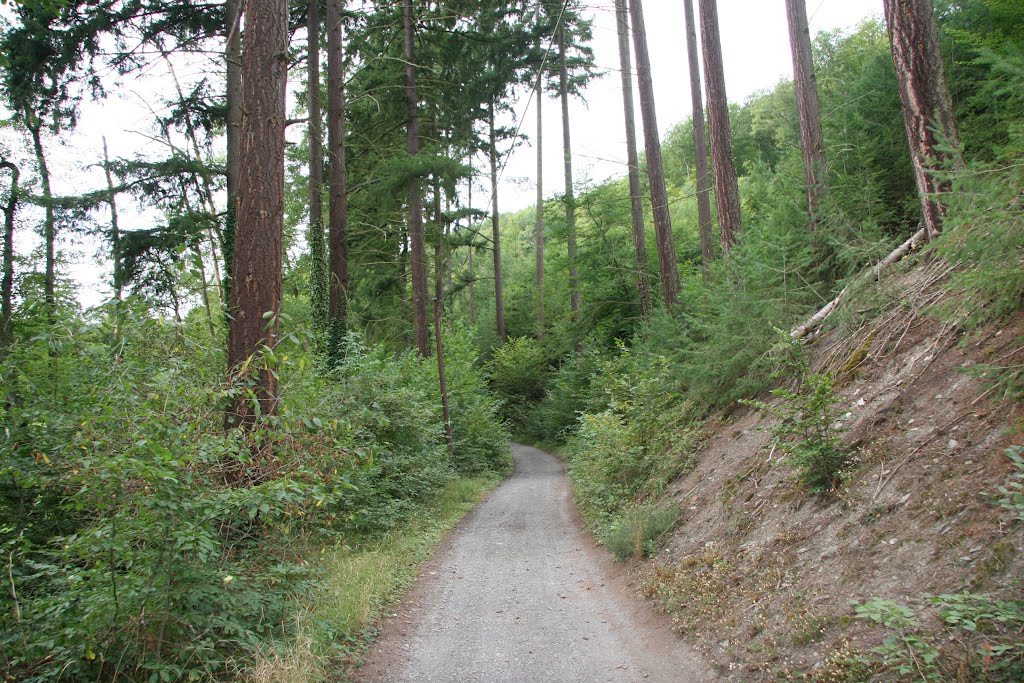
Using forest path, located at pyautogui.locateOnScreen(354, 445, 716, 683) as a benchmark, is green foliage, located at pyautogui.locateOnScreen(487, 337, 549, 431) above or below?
above

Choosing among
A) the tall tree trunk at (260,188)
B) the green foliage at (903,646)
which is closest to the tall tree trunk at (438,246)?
the tall tree trunk at (260,188)

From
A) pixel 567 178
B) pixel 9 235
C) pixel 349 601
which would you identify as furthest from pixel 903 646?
pixel 567 178

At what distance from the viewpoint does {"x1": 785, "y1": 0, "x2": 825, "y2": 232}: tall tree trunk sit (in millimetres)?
10297

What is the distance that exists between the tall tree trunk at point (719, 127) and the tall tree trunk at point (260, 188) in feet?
27.5

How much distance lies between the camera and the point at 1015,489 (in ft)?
13.0

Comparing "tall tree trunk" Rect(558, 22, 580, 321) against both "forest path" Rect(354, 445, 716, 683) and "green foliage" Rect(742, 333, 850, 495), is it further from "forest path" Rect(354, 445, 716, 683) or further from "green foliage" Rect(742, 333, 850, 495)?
"green foliage" Rect(742, 333, 850, 495)

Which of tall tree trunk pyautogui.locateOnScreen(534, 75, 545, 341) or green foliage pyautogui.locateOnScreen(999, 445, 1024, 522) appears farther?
tall tree trunk pyautogui.locateOnScreen(534, 75, 545, 341)

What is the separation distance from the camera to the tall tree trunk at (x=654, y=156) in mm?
15930

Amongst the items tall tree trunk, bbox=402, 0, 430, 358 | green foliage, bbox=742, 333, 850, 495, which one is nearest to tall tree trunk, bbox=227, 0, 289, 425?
green foliage, bbox=742, 333, 850, 495

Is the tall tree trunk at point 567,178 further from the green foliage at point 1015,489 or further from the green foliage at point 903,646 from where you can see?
the green foliage at point 903,646

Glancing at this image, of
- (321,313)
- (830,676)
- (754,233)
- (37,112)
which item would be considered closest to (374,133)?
(321,313)

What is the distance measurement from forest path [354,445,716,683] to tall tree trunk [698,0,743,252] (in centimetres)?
671

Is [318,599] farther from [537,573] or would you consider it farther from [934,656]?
[934,656]

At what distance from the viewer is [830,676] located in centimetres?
385
